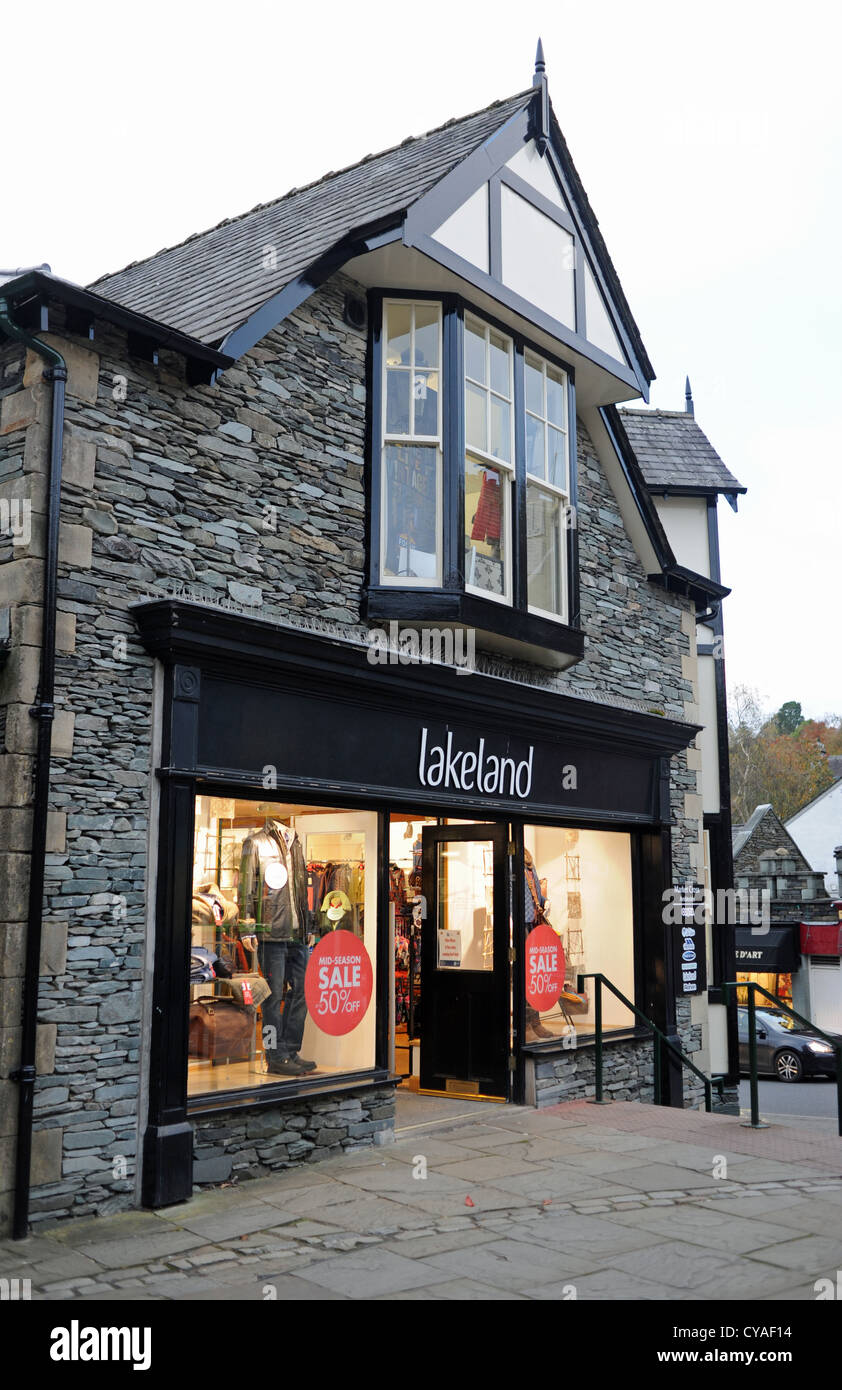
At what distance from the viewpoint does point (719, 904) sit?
15.2 m

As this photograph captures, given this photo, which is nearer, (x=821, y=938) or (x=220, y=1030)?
(x=220, y=1030)

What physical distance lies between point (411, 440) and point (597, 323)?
3168 millimetres

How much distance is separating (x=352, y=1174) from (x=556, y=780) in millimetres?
4439

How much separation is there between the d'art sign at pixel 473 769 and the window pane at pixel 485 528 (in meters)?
1.43

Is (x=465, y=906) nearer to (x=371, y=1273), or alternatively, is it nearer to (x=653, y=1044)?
(x=653, y=1044)

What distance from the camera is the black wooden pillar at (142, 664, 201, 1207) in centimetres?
706

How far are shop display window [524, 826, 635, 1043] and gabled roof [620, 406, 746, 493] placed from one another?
18.5 ft

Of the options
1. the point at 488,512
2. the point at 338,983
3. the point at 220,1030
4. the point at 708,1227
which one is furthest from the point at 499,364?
the point at 708,1227

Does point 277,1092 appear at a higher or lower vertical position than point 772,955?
higher

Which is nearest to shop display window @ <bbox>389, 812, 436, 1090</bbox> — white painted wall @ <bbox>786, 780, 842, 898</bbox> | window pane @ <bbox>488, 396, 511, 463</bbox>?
window pane @ <bbox>488, 396, 511, 463</bbox>

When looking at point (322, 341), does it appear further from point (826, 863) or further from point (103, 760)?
point (826, 863)

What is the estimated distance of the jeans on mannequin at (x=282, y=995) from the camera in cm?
833

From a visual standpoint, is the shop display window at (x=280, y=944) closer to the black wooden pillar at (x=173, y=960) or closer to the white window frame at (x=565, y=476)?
the black wooden pillar at (x=173, y=960)

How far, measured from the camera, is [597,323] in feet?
38.1
